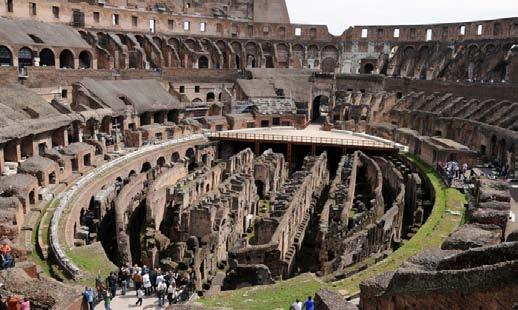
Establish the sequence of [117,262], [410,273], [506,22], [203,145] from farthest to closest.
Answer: [506,22] → [203,145] → [117,262] → [410,273]

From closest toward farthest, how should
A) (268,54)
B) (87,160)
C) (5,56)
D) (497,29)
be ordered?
(87,160) < (5,56) < (497,29) < (268,54)

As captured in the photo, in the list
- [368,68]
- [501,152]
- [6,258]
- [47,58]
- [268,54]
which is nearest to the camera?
[6,258]

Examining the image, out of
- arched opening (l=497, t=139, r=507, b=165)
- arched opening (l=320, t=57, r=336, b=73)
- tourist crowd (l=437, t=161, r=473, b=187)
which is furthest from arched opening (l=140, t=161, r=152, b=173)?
arched opening (l=320, t=57, r=336, b=73)

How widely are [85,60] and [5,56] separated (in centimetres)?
929

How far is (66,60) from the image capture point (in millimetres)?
45875

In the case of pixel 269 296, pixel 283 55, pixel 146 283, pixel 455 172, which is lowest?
pixel 269 296

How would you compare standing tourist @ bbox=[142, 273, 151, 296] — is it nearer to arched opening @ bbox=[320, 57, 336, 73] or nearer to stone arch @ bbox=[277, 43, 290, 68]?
stone arch @ bbox=[277, 43, 290, 68]

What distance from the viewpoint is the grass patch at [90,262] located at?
15.4m

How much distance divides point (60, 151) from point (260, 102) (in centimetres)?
2614

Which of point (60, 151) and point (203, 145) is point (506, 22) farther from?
point (60, 151)

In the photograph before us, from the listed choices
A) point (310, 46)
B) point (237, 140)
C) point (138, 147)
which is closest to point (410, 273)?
point (138, 147)

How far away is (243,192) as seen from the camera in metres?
27.0

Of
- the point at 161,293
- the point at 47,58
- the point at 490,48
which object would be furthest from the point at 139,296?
the point at 490,48

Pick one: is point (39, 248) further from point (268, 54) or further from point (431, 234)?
point (268, 54)
